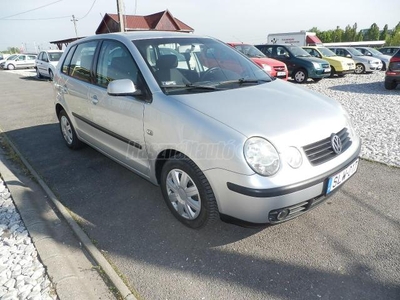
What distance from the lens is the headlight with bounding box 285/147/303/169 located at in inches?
77.7

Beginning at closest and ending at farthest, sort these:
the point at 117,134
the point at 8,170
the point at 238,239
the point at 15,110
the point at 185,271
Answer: the point at 185,271
the point at 238,239
the point at 117,134
the point at 8,170
the point at 15,110

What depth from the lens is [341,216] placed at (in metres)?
2.67

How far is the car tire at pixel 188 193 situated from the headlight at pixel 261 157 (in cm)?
42

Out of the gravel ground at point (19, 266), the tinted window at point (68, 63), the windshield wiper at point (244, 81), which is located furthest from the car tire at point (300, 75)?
the gravel ground at point (19, 266)

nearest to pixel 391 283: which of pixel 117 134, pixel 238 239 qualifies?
pixel 238 239

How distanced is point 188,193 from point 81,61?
2.50 metres

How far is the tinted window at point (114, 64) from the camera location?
108 inches

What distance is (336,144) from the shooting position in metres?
2.24

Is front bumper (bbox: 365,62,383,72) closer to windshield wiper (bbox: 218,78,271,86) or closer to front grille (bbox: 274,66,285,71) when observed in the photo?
front grille (bbox: 274,66,285,71)

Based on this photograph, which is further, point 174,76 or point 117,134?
point 117,134

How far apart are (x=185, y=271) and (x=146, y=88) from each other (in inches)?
62.0

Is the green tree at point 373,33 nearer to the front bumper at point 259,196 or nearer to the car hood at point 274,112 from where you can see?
the car hood at point 274,112

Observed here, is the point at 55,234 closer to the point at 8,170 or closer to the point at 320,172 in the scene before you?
the point at 8,170

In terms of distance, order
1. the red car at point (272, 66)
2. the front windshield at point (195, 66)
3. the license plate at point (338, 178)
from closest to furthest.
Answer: the license plate at point (338, 178) → the front windshield at point (195, 66) → the red car at point (272, 66)
